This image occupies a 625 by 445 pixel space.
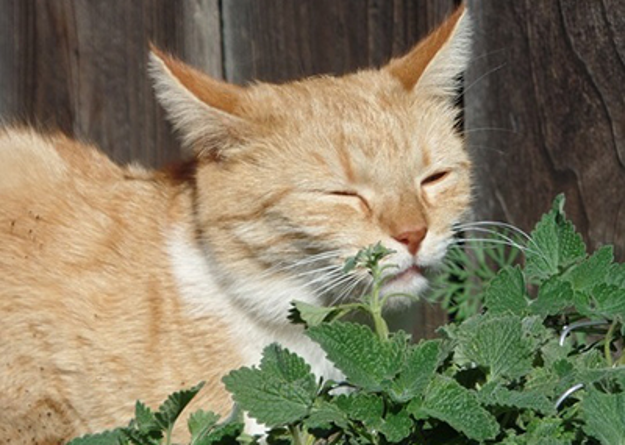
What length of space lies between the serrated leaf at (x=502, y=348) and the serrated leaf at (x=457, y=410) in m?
0.06

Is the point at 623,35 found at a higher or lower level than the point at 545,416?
higher

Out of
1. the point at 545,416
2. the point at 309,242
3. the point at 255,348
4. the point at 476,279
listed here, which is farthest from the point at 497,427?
the point at 476,279

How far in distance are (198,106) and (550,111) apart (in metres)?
1.47

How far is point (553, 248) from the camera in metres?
1.69

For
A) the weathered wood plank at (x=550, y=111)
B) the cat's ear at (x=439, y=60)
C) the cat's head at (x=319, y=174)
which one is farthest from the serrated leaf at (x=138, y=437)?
the weathered wood plank at (x=550, y=111)

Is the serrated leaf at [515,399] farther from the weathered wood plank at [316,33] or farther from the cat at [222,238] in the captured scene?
the weathered wood plank at [316,33]

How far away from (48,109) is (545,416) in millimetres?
3174

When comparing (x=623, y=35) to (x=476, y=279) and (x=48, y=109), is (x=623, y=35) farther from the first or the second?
(x=48, y=109)

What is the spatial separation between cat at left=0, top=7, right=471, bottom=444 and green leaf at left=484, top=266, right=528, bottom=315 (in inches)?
39.5

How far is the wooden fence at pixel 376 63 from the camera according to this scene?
3.69m

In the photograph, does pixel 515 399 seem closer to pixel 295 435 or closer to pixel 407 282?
pixel 295 435

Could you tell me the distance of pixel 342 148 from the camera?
9.23 feet

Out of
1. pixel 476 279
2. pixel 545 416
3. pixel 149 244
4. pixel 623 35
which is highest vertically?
pixel 623 35

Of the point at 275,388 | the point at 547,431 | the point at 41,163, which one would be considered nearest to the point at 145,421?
the point at 275,388
